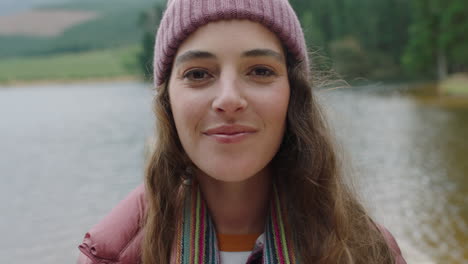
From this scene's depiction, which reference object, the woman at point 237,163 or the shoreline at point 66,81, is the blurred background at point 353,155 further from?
the shoreline at point 66,81

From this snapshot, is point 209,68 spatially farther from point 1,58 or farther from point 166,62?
point 1,58

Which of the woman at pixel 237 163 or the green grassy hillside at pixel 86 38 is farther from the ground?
the green grassy hillside at pixel 86 38

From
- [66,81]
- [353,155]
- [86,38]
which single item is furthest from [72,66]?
[353,155]

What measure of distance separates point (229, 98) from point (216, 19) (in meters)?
0.32

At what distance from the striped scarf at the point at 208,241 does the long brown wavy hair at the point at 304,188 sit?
0.06m

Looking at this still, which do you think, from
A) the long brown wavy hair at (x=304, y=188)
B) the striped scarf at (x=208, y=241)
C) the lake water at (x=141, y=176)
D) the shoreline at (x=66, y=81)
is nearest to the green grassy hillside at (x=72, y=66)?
the shoreline at (x=66, y=81)

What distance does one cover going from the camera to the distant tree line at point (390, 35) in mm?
33688

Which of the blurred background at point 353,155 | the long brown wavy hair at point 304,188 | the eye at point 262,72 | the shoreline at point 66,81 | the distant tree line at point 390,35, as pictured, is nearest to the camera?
the eye at point 262,72

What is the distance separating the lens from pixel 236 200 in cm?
191

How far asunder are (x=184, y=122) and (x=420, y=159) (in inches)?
440

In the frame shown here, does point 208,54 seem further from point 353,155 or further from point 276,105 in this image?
point 353,155

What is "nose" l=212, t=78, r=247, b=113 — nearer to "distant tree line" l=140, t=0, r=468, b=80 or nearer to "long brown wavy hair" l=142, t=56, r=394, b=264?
"long brown wavy hair" l=142, t=56, r=394, b=264

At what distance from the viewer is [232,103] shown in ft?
5.35

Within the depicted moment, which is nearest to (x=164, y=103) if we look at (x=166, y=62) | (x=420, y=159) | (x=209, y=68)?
(x=166, y=62)
